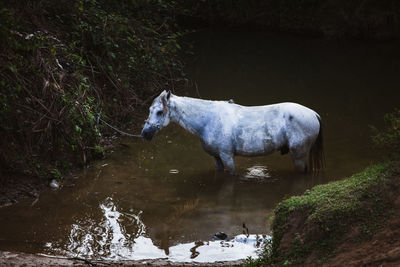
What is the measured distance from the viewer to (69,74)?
374 inches

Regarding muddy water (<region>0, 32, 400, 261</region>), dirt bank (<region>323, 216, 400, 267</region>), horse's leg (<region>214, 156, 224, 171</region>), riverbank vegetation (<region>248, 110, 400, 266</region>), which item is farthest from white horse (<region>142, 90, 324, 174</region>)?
dirt bank (<region>323, 216, 400, 267</region>)

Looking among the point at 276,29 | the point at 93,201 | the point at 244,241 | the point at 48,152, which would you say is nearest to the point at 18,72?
the point at 48,152

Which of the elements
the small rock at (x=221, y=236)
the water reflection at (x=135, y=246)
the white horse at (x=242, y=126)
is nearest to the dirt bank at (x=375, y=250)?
the water reflection at (x=135, y=246)

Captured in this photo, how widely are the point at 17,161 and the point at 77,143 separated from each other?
1143 mm

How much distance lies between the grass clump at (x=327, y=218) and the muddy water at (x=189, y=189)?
104 centimetres

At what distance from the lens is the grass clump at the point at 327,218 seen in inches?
196

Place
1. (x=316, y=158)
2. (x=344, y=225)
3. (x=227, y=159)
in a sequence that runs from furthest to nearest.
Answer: (x=316, y=158) → (x=227, y=159) → (x=344, y=225)

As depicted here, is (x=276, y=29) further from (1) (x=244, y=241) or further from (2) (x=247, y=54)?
(1) (x=244, y=241)

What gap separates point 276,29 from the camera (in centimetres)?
2120

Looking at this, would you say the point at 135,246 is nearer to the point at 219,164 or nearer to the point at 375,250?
the point at 219,164

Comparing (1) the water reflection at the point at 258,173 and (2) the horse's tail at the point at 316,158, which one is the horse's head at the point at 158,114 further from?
(2) the horse's tail at the point at 316,158

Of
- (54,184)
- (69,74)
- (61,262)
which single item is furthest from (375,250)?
(69,74)

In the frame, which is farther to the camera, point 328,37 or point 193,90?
point 328,37

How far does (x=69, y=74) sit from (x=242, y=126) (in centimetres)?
340
